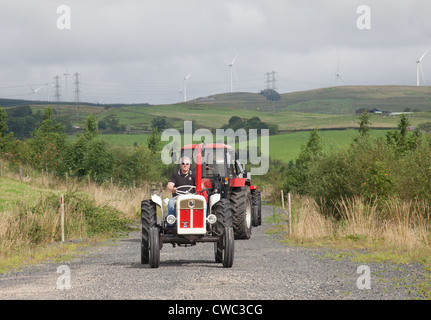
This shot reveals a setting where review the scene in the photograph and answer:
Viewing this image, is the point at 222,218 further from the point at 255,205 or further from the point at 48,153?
the point at 48,153

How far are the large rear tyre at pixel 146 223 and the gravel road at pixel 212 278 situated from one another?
36cm

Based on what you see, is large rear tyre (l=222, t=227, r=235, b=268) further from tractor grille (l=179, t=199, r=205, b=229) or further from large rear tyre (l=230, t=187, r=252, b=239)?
large rear tyre (l=230, t=187, r=252, b=239)

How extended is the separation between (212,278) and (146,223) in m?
2.79

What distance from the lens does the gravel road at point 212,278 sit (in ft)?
34.4

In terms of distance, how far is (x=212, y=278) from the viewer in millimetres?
12102

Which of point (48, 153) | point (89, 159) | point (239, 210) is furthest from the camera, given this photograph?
point (48, 153)

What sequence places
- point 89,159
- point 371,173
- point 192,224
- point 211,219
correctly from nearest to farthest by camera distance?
point 192,224 < point 211,219 < point 371,173 < point 89,159

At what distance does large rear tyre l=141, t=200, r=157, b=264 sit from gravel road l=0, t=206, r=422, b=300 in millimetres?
362

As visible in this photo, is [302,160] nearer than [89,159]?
No

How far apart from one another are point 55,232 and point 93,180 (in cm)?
2211

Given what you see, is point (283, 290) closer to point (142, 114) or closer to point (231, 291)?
point (231, 291)

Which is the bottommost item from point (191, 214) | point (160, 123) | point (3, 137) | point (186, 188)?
point (191, 214)

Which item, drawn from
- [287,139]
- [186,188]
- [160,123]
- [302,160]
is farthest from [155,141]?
[160,123]

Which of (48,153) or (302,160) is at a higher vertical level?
(48,153)
